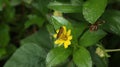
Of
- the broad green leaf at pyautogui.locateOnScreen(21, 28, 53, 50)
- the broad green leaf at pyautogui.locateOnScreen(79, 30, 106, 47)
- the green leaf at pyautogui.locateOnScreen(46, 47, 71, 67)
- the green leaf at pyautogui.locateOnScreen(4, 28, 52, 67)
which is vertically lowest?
the broad green leaf at pyautogui.locateOnScreen(21, 28, 53, 50)

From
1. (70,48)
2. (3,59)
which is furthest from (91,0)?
(3,59)

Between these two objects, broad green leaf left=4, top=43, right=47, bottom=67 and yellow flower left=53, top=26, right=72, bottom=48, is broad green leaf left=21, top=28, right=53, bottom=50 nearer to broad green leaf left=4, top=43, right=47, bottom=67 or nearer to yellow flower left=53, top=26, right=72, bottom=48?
broad green leaf left=4, top=43, right=47, bottom=67

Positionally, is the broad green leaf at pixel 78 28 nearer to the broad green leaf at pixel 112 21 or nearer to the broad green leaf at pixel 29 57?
the broad green leaf at pixel 112 21

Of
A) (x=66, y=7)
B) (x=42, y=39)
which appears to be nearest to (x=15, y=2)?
(x=42, y=39)

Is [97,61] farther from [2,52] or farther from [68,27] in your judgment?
[2,52]

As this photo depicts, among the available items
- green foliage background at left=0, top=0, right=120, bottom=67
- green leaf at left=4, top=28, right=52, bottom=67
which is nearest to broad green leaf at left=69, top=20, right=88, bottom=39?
green foliage background at left=0, top=0, right=120, bottom=67

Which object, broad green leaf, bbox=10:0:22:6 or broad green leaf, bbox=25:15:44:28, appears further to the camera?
broad green leaf, bbox=10:0:22:6

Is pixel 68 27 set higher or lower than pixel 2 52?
higher

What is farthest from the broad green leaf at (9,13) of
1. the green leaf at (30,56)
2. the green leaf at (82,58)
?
the green leaf at (82,58)
